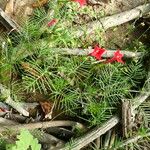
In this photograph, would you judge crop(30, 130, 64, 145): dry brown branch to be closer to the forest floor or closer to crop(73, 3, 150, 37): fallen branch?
the forest floor

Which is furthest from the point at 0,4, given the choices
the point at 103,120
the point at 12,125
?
the point at 103,120

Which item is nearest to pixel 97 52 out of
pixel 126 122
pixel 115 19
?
pixel 115 19

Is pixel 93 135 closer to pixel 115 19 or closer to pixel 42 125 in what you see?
pixel 42 125

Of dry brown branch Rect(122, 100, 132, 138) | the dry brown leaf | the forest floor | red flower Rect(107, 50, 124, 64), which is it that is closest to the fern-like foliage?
the forest floor

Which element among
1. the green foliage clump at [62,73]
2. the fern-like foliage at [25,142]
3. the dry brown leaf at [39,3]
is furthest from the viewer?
the dry brown leaf at [39,3]

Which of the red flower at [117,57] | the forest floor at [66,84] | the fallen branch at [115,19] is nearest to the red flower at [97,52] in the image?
the forest floor at [66,84]

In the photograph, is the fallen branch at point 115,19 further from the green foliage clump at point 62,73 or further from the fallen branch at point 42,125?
the fallen branch at point 42,125

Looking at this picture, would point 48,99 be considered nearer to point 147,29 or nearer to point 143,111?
point 143,111

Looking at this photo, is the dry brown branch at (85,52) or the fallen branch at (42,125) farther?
the dry brown branch at (85,52)
